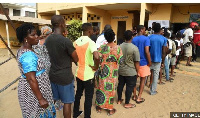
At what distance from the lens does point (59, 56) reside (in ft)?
6.86

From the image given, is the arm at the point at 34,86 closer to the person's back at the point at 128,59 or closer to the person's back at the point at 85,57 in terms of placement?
the person's back at the point at 85,57

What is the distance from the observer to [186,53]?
642 centimetres

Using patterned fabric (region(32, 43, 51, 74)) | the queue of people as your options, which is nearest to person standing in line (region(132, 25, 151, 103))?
the queue of people

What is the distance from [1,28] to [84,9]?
8.79 metres

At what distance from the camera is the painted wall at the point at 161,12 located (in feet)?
28.7

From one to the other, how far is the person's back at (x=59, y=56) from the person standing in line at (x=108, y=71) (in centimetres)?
95

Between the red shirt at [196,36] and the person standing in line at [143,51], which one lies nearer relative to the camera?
the person standing in line at [143,51]

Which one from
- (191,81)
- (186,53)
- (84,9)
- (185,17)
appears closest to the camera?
(191,81)

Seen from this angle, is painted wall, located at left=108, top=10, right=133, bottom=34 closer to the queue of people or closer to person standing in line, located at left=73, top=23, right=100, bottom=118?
the queue of people

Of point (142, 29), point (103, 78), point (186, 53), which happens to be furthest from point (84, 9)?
point (103, 78)

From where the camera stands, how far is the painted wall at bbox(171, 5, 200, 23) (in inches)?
352

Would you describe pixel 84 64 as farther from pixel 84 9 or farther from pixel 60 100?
pixel 84 9

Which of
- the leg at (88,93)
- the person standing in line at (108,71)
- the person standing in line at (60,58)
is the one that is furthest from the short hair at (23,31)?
the person standing in line at (108,71)

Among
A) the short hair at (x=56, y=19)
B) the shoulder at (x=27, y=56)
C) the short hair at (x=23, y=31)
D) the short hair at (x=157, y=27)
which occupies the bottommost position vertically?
the shoulder at (x=27, y=56)
